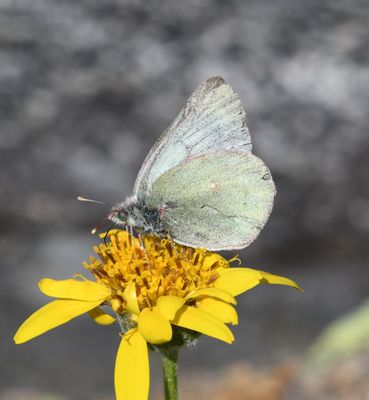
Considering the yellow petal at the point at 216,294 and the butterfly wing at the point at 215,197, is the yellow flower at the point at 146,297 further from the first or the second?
the butterfly wing at the point at 215,197

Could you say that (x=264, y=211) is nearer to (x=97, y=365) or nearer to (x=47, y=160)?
(x=97, y=365)

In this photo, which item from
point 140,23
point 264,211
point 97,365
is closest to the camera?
point 264,211

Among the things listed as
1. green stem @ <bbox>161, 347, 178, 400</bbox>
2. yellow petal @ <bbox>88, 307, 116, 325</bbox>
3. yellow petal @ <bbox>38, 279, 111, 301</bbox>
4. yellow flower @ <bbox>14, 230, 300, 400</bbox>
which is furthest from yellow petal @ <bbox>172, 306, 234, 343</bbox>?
yellow petal @ <bbox>88, 307, 116, 325</bbox>

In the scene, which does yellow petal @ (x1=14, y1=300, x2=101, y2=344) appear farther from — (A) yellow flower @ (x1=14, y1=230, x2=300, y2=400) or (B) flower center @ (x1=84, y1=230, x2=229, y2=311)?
(B) flower center @ (x1=84, y1=230, x2=229, y2=311)

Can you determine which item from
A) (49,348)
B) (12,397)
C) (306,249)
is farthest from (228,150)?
(306,249)

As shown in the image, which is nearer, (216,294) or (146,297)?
(216,294)

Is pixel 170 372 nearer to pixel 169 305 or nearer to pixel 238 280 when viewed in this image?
pixel 169 305

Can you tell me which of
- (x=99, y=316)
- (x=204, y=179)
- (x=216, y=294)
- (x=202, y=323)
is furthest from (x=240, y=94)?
(x=202, y=323)
